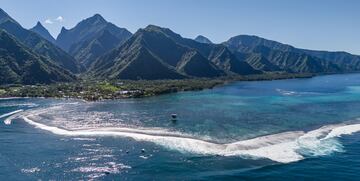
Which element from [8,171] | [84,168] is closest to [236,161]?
[84,168]

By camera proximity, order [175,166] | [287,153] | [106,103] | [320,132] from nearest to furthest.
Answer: [175,166] → [287,153] → [320,132] → [106,103]

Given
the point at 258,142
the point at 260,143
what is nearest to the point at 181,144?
the point at 258,142

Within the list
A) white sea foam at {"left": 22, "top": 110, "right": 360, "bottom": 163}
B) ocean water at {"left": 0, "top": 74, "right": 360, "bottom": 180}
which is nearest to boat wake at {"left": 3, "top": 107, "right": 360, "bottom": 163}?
white sea foam at {"left": 22, "top": 110, "right": 360, "bottom": 163}

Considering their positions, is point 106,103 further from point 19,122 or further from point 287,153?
point 287,153

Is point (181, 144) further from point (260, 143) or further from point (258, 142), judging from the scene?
point (260, 143)

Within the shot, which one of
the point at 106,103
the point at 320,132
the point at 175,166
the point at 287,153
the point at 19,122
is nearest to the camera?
the point at 175,166

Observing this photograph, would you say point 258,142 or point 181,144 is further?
point 258,142

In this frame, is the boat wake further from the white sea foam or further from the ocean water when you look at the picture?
the ocean water
